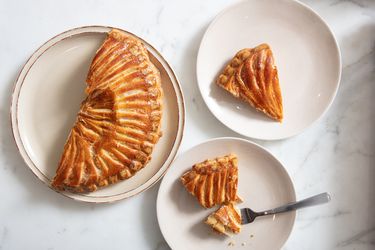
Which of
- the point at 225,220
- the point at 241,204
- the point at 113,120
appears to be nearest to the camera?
the point at 113,120

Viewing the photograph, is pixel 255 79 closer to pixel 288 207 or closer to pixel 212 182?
pixel 212 182

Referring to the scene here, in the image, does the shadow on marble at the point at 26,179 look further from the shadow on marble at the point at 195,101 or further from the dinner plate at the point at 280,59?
the dinner plate at the point at 280,59

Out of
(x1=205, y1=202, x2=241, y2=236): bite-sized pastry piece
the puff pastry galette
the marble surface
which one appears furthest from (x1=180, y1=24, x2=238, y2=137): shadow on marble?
(x1=205, y1=202, x2=241, y2=236): bite-sized pastry piece

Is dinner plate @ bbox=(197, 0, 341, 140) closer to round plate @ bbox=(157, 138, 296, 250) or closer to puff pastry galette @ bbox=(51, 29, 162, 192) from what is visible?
round plate @ bbox=(157, 138, 296, 250)

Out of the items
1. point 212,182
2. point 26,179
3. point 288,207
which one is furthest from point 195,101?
point 26,179

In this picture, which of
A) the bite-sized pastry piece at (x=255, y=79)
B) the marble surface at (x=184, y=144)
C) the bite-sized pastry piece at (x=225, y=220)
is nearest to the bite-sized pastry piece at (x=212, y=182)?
the bite-sized pastry piece at (x=225, y=220)
